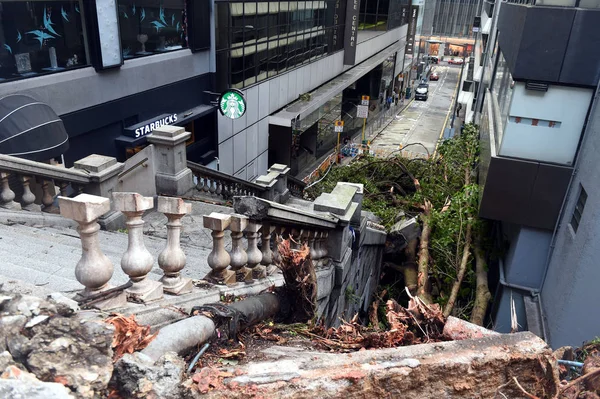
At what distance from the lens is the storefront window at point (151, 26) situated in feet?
43.8

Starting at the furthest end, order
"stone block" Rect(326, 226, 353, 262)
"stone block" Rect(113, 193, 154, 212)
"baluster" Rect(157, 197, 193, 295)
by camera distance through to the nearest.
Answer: "stone block" Rect(326, 226, 353, 262)
"baluster" Rect(157, 197, 193, 295)
"stone block" Rect(113, 193, 154, 212)

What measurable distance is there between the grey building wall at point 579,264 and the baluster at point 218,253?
6.52 meters

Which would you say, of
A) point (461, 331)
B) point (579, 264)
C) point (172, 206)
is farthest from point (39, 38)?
point (579, 264)

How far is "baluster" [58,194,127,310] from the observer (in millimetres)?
2951

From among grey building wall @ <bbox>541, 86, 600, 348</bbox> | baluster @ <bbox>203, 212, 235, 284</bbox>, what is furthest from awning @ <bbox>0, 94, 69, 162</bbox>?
grey building wall @ <bbox>541, 86, 600, 348</bbox>

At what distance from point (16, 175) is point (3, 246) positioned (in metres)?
1.96

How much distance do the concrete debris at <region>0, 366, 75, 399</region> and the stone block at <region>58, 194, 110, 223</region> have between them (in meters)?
1.26

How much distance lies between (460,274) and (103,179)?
7.90 meters

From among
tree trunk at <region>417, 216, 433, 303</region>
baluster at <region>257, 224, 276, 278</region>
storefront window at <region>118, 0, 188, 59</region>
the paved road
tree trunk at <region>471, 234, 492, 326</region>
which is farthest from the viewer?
the paved road

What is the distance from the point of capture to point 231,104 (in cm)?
1666

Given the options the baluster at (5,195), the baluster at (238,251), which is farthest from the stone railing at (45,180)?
the baluster at (238,251)

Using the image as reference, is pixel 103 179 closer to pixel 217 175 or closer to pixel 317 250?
pixel 217 175

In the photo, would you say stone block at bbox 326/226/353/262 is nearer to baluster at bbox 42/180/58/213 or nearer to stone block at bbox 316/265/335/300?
stone block at bbox 316/265/335/300

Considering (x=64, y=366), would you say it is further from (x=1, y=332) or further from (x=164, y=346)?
(x=164, y=346)
